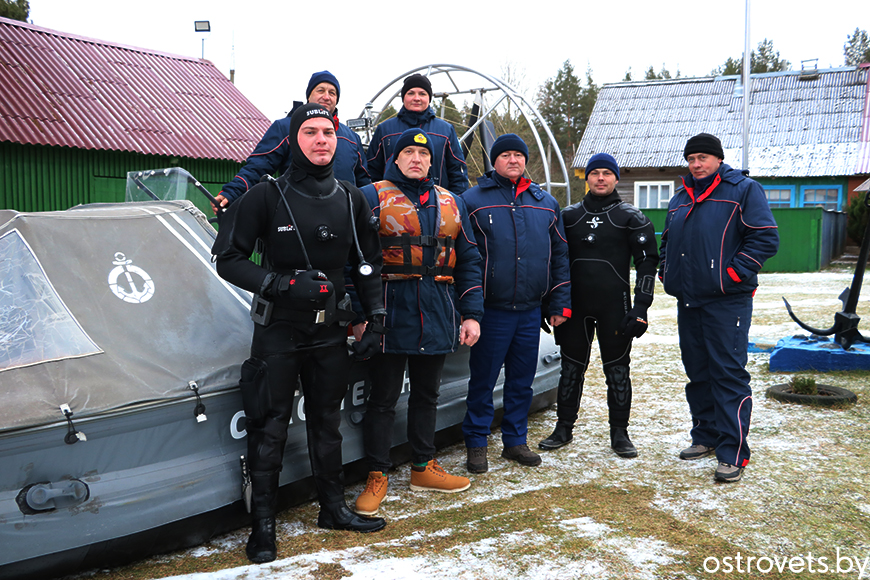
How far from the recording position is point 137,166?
1432 centimetres

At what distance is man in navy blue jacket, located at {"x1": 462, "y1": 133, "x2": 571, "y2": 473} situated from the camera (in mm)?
4234

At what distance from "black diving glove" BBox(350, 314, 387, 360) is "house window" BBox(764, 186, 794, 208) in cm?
2481

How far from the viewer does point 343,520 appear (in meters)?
3.36

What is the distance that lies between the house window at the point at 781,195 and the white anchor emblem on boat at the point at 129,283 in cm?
2547

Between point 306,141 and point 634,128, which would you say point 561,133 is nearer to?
point 634,128

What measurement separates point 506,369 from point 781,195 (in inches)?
947

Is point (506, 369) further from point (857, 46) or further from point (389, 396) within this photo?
point (857, 46)

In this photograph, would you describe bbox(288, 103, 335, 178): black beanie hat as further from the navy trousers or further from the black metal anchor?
the black metal anchor

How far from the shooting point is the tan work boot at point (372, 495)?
11.6ft

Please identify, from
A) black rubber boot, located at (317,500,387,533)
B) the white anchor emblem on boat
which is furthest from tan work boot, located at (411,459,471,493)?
the white anchor emblem on boat

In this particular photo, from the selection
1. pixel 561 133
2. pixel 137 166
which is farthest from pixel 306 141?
pixel 561 133

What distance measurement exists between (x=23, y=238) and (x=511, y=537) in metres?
2.61

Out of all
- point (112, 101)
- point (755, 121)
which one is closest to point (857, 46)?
point (755, 121)

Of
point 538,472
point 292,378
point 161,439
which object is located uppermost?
point 292,378
